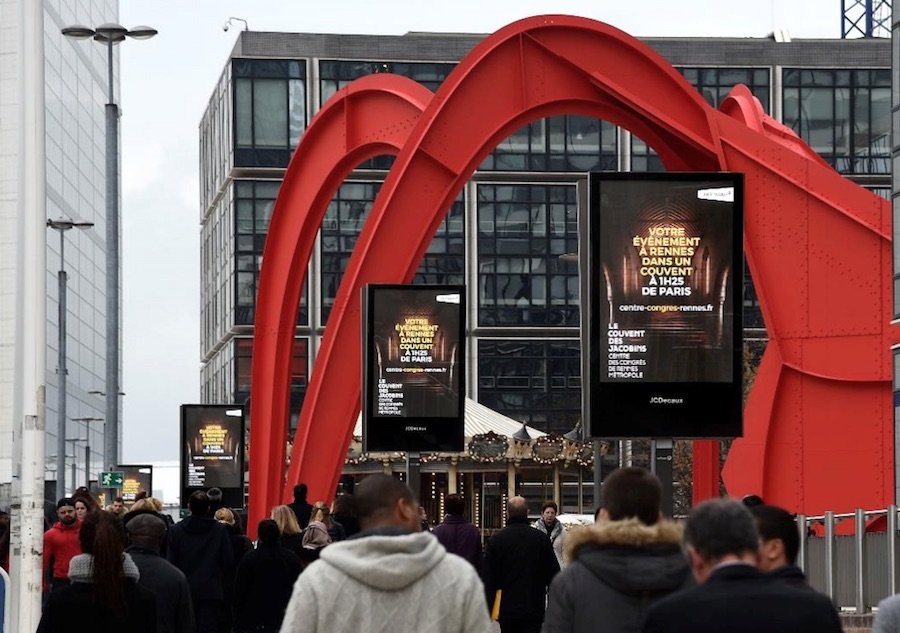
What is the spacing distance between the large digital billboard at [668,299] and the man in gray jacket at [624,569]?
356 inches

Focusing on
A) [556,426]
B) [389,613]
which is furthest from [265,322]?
[556,426]

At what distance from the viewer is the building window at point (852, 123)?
308 feet

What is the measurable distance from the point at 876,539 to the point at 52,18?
95033mm

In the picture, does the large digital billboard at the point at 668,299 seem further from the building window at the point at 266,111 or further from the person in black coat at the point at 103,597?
the building window at the point at 266,111

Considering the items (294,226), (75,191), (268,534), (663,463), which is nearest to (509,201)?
(75,191)

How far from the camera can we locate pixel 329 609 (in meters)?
7.14

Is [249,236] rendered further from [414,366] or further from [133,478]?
[414,366]

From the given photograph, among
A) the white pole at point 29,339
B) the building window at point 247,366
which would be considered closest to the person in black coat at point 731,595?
the white pole at point 29,339

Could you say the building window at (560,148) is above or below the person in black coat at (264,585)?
above

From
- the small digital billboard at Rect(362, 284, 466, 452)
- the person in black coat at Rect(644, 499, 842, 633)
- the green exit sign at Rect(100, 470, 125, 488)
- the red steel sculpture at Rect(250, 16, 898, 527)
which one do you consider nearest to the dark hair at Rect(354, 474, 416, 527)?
the person in black coat at Rect(644, 499, 842, 633)

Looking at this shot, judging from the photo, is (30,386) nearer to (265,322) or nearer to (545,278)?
(265,322)

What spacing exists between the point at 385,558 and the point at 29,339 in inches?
425

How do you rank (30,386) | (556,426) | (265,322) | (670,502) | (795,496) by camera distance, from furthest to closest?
(556,426), (265,322), (795,496), (30,386), (670,502)

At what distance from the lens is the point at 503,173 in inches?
3730
